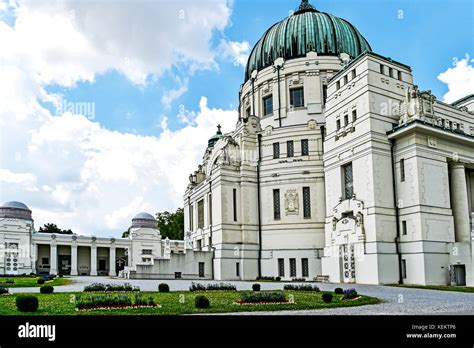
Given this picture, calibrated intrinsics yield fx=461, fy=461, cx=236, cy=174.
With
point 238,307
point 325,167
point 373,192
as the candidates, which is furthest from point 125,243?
point 238,307

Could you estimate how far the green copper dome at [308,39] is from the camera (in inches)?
2323

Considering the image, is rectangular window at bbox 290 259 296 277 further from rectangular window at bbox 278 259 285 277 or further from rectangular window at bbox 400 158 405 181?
rectangular window at bbox 400 158 405 181

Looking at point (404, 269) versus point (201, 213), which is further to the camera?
point (201, 213)

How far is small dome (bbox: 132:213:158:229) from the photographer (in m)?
93.8

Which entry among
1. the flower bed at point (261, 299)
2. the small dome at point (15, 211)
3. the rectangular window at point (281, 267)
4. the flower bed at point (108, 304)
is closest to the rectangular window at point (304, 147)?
the rectangular window at point (281, 267)

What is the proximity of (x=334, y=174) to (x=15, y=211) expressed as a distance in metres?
62.6

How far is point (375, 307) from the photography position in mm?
19828

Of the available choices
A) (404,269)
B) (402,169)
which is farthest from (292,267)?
(402,169)

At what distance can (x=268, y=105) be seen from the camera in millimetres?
60906

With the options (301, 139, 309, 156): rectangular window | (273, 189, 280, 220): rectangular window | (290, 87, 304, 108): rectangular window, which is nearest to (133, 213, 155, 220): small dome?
(273, 189, 280, 220): rectangular window

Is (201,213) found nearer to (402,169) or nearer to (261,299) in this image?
(402,169)

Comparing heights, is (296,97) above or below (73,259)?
above
